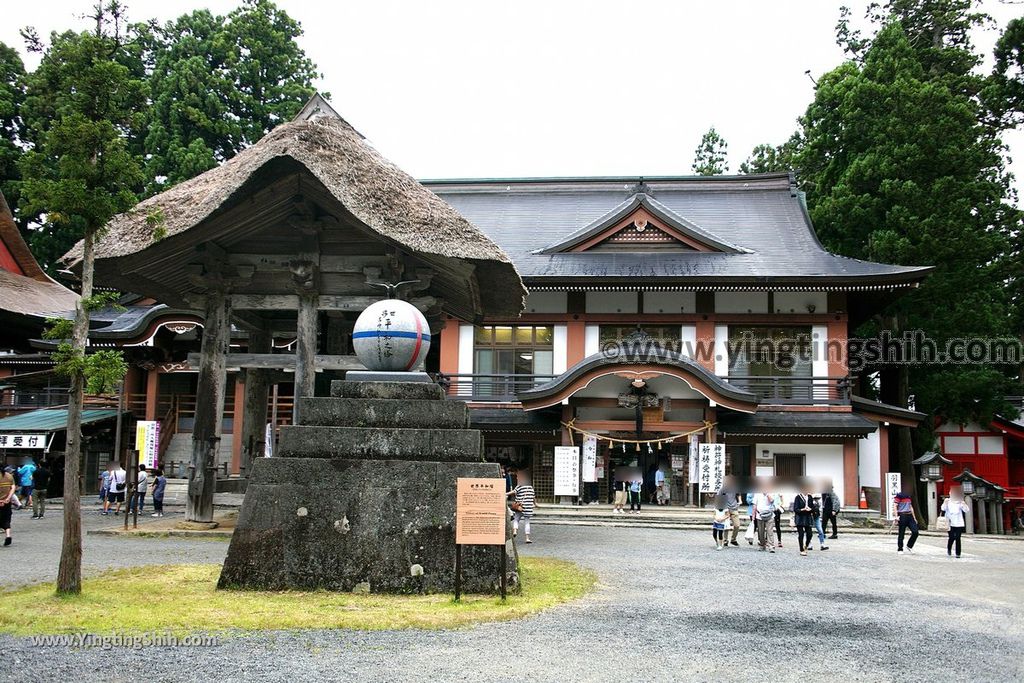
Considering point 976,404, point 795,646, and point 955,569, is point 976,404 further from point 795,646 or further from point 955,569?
point 795,646

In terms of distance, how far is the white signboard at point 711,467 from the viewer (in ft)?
70.6

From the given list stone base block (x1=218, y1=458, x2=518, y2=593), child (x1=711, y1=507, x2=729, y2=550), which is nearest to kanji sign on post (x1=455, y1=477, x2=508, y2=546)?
stone base block (x1=218, y1=458, x2=518, y2=593)

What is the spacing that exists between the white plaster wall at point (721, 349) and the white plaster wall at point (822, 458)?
2.83m

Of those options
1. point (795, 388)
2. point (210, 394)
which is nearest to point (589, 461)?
point (795, 388)

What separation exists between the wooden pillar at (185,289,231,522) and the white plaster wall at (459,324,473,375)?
12.0 meters

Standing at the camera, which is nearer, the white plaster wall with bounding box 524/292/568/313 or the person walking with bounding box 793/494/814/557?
the person walking with bounding box 793/494/814/557

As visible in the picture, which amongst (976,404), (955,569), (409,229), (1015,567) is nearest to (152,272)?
(409,229)

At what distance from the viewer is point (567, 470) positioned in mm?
22188

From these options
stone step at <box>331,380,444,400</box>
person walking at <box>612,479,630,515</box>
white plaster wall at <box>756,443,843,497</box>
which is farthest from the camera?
white plaster wall at <box>756,443,843,497</box>

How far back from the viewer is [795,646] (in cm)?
686

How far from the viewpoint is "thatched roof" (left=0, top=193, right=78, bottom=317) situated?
16.7 metres

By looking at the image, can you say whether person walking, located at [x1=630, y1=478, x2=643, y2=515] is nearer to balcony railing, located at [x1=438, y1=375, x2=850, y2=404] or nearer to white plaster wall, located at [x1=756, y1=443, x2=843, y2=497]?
balcony railing, located at [x1=438, y1=375, x2=850, y2=404]

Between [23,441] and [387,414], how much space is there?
795 inches

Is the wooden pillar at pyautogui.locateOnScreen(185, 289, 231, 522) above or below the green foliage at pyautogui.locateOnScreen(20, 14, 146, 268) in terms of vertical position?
below
